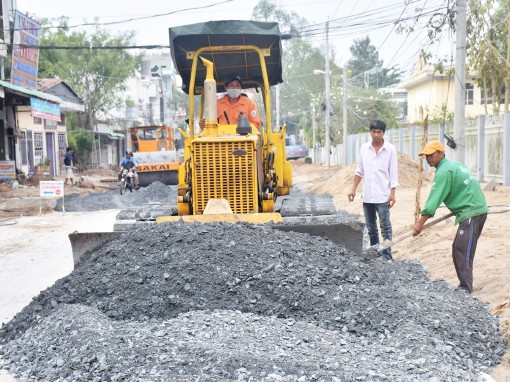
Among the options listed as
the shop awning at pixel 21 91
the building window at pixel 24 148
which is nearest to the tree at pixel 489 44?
the shop awning at pixel 21 91

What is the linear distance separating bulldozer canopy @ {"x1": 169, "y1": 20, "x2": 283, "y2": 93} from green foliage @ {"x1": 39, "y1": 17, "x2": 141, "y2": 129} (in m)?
35.9

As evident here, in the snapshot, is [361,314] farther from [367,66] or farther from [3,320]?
[367,66]

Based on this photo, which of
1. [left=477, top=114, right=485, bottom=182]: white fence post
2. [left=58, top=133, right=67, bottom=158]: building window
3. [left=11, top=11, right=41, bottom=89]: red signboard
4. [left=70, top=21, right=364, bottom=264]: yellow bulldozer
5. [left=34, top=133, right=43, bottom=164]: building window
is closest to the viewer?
[left=70, top=21, right=364, bottom=264]: yellow bulldozer

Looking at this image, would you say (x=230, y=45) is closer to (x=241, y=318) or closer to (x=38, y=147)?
(x=241, y=318)

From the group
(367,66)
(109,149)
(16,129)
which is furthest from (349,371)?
(367,66)

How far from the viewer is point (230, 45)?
8.23m

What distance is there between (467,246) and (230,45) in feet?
12.2

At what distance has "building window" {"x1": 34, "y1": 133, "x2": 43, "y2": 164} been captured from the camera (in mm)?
34406

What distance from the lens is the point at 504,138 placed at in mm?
16391

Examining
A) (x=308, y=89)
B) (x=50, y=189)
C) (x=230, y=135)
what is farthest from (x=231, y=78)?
(x=308, y=89)

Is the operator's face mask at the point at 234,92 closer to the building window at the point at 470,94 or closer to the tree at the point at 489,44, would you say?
the tree at the point at 489,44

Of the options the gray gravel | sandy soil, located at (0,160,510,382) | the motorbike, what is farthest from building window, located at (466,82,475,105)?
the gray gravel

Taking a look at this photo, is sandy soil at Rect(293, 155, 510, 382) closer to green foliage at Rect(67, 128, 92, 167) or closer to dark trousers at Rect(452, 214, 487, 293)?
dark trousers at Rect(452, 214, 487, 293)

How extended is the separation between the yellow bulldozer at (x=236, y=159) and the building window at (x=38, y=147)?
27.3 meters
